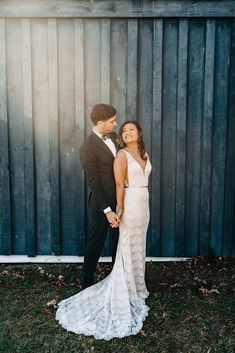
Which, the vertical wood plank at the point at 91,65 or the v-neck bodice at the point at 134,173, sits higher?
the vertical wood plank at the point at 91,65

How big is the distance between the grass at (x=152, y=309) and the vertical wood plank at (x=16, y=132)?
1.72ft

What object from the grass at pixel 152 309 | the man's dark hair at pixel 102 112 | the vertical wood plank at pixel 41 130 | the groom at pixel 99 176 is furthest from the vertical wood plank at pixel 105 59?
the grass at pixel 152 309

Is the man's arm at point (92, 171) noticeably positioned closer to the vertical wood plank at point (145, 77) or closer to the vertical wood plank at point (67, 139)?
the vertical wood plank at point (67, 139)

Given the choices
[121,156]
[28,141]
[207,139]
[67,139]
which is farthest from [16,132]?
[207,139]

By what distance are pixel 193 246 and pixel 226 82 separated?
233 cm

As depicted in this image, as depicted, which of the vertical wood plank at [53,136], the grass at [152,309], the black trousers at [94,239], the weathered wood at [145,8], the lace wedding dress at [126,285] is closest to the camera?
the grass at [152,309]

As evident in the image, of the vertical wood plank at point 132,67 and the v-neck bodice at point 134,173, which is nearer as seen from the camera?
the v-neck bodice at point 134,173

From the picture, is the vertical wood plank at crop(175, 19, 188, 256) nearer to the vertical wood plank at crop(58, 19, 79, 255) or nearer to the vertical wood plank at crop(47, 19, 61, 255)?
the vertical wood plank at crop(58, 19, 79, 255)

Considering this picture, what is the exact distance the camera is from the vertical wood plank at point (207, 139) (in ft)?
20.5

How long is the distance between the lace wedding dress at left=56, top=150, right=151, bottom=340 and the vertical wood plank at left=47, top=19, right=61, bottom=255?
145cm

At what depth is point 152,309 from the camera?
5.14 meters

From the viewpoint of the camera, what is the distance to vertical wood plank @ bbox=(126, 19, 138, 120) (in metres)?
6.21

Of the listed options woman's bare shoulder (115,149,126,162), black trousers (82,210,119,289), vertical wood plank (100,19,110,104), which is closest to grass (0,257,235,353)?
black trousers (82,210,119,289)

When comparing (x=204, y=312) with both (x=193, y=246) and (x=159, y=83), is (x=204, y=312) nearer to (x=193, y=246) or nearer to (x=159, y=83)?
(x=193, y=246)
